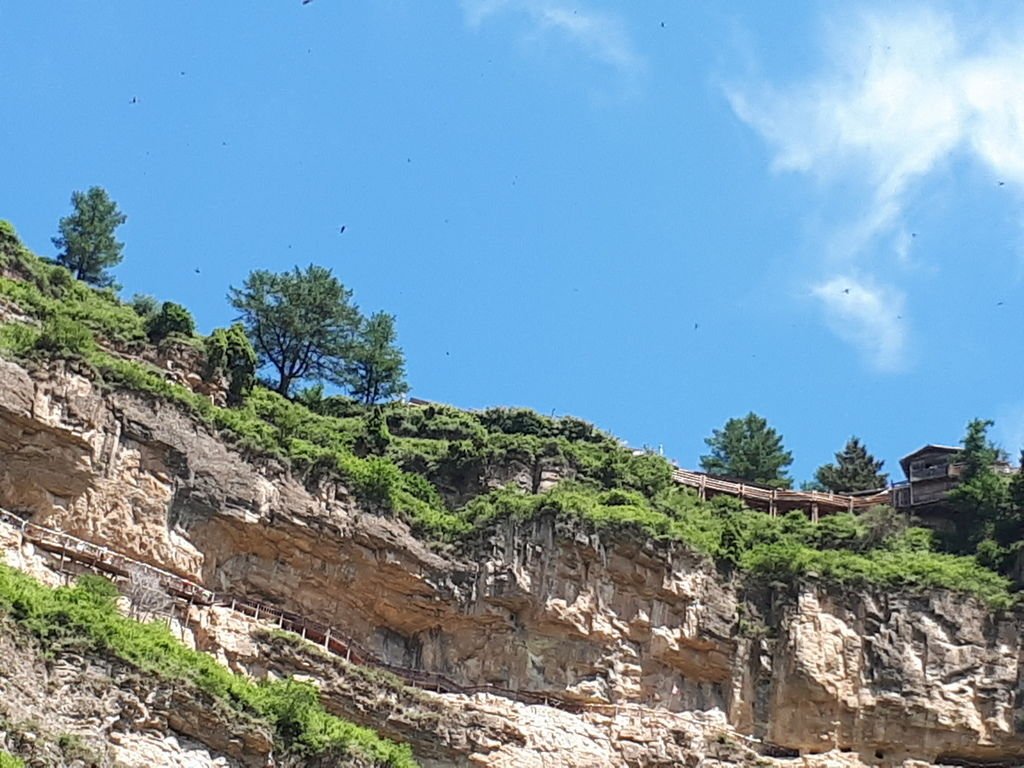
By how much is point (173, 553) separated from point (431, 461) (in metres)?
10.9

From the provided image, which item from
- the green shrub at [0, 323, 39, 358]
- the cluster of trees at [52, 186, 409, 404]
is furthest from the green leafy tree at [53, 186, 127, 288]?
the green shrub at [0, 323, 39, 358]

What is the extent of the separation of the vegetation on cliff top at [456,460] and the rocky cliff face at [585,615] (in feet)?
2.30

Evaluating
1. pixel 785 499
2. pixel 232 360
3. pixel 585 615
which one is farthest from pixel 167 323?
pixel 785 499

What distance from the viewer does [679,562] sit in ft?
131

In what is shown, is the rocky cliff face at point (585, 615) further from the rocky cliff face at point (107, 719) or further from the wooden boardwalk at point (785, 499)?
the wooden boardwalk at point (785, 499)

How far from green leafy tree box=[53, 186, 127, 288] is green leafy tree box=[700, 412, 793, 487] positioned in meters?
22.5

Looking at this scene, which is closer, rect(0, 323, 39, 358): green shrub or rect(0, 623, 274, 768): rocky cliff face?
rect(0, 623, 274, 768): rocky cliff face

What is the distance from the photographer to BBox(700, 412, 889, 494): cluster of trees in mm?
55344

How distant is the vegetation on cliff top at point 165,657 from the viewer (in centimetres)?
2922

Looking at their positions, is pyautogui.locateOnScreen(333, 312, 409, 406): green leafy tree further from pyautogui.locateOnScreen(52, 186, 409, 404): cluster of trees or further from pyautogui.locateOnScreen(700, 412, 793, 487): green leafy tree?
pyautogui.locateOnScreen(700, 412, 793, 487): green leafy tree

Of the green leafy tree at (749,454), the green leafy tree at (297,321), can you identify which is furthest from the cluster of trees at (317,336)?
the green leafy tree at (749,454)

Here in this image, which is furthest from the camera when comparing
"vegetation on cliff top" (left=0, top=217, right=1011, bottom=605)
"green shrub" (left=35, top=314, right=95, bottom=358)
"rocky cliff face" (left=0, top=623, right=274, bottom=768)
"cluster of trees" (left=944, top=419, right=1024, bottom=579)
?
"cluster of trees" (left=944, top=419, right=1024, bottom=579)

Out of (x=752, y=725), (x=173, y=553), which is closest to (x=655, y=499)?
(x=752, y=725)

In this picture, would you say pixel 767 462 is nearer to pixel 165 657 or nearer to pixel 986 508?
pixel 986 508
